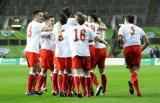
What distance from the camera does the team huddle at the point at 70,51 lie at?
1659cm

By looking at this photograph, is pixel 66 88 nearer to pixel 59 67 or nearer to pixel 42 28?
pixel 59 67

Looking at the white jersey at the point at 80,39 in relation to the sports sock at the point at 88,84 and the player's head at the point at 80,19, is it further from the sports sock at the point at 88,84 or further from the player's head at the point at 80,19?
the sports sock at the point at 88,84

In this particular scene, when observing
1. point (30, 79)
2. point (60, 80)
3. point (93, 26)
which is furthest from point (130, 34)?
point (30, 79)

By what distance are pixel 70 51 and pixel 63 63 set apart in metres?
0.41

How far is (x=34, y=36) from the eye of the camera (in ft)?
59.3

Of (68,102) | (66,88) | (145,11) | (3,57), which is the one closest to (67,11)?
(66,88)

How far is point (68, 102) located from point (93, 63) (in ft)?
11.8

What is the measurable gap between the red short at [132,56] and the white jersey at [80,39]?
1.60 m

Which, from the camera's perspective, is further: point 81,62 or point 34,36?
point 34,36

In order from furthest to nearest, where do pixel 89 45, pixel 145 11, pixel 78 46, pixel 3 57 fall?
pixel 145 11 < pixel 3 57 < pixel 89 45 < pixel 78 46

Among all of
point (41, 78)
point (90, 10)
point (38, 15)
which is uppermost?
point (90, 10)

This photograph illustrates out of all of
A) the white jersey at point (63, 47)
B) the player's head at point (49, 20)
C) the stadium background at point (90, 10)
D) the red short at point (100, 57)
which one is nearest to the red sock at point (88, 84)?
the white jersey at point (63, 47)

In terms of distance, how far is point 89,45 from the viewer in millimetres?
17906

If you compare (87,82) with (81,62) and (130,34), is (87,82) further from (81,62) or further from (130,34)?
(130,34)
